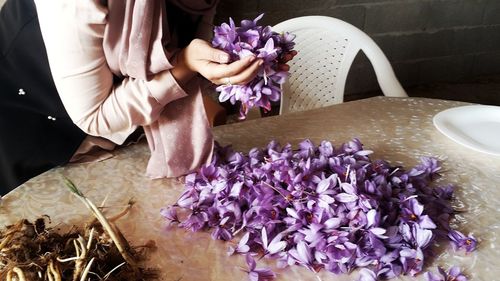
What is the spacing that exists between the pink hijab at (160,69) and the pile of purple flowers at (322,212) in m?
0.06

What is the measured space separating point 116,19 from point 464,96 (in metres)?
2.49

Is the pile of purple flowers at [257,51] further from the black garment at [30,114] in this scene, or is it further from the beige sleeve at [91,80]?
the black garment at [30,114]

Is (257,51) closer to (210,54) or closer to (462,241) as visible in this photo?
(210,54)

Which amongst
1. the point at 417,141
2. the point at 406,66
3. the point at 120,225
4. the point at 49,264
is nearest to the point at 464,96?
the point at 406,66

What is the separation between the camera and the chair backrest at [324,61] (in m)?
1.43

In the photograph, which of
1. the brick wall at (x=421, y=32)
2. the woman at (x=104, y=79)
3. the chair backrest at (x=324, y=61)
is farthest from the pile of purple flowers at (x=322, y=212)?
the brick wall at (x=421, y=32)

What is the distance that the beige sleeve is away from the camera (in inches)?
30.2

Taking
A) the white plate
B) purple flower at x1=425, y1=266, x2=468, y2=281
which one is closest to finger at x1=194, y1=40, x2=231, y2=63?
purple flower at x1=425, y1=266, x2=468, y2=281

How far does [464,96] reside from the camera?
2830 mm

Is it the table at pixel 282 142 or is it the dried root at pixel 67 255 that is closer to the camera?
the dried root at pixel 67 255

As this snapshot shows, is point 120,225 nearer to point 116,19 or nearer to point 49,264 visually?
point 49,264

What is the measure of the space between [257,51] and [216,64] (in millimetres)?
69

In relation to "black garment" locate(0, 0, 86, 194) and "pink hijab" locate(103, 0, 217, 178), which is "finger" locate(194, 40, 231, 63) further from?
"black garment" locate(0, 0, 86, 194)

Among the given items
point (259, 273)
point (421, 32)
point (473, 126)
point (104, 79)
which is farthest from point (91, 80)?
point (421, 32)
